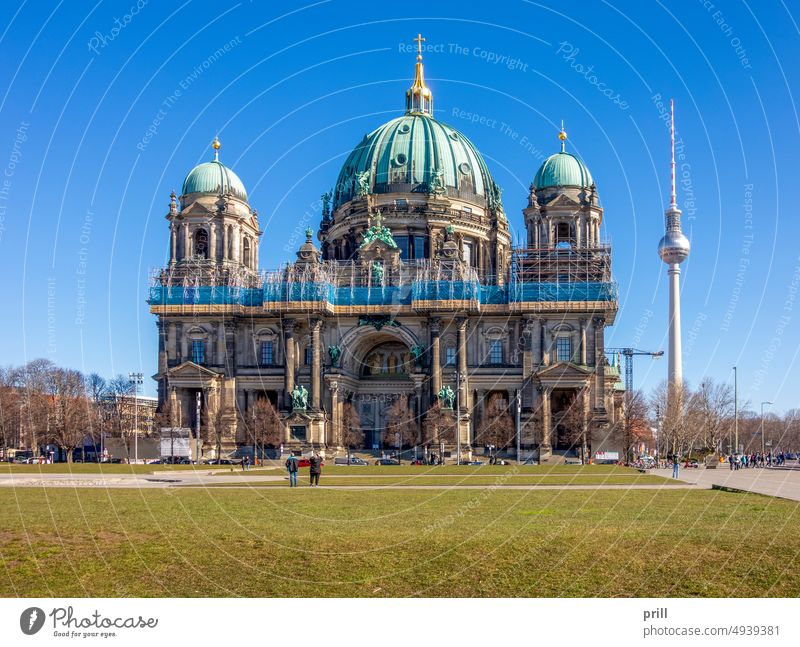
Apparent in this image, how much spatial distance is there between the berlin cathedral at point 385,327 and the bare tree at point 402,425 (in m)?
1.06

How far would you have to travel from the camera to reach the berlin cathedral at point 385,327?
11081 cm

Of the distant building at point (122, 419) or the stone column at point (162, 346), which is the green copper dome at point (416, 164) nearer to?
the stone column at point (162, 346)

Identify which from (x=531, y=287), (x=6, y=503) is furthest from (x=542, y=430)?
(x=6, y=503)

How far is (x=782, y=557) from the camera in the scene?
24.7 metres

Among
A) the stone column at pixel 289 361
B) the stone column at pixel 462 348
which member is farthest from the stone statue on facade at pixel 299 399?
the stone column at pixel 462 348

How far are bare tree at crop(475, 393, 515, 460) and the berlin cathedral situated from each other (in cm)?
95

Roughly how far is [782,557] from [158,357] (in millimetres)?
100548

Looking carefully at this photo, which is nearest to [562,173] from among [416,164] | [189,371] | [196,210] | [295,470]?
[416,164]

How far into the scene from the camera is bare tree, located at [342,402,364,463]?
360ft

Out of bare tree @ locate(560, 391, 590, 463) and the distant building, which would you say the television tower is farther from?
the distant building

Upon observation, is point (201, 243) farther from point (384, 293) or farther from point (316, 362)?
point (384, 293)

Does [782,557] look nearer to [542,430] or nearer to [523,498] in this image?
[523,498]

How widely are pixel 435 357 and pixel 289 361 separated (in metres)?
15.8
